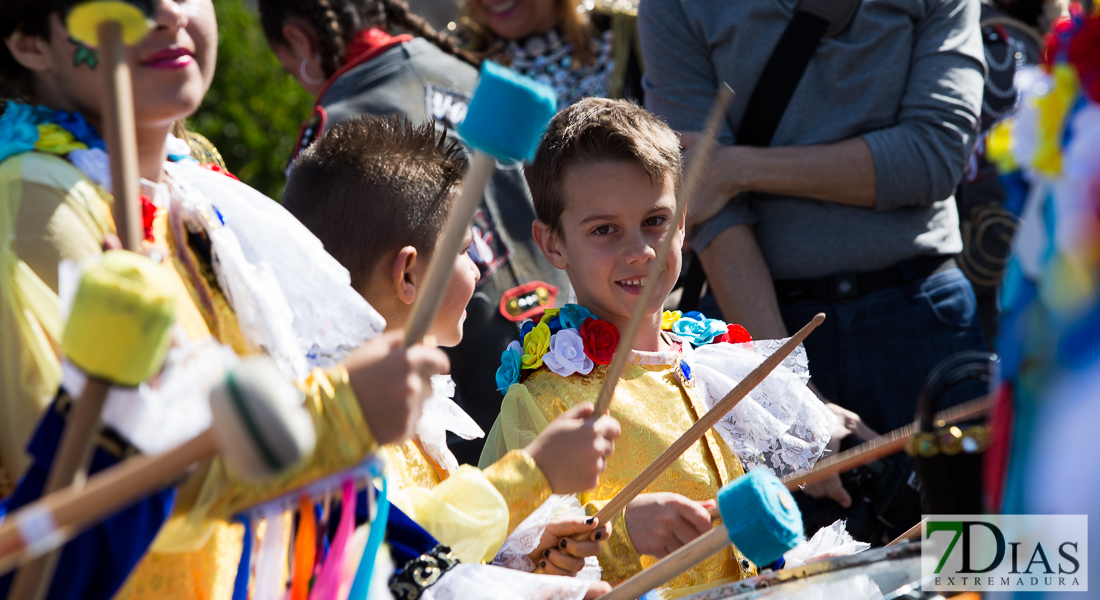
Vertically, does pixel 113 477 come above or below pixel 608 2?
below

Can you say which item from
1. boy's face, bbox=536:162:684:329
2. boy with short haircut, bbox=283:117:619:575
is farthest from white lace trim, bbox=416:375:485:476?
boy's face, bbox=536:162:684:329

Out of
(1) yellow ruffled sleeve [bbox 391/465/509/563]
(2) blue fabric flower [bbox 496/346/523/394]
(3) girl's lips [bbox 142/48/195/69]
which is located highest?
(3) girl's lips [bbox 142/48/195/69]

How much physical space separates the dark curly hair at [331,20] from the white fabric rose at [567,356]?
142 cm

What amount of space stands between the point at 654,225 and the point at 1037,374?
1.08 m

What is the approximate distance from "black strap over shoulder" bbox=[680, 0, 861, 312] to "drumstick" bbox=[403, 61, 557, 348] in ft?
4.41

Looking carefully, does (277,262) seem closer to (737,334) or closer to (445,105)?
(737,334)

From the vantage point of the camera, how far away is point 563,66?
302cm

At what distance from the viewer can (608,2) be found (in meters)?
3.04

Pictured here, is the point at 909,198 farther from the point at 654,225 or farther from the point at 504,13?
the point at 504,13

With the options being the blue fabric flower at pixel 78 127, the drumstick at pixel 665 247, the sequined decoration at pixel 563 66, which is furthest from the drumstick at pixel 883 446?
the sequined decoration at pixel 563 66

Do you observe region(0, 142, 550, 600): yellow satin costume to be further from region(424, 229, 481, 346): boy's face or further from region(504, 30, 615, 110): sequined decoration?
region(504, 30, 615, 110): sequined decoration

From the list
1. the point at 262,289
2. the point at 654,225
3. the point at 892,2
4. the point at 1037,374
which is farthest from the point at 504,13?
the point at 1037,374

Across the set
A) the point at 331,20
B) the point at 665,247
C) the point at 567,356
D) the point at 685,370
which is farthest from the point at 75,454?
the point at 331,20

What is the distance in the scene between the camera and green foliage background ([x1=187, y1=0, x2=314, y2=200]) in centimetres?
583
